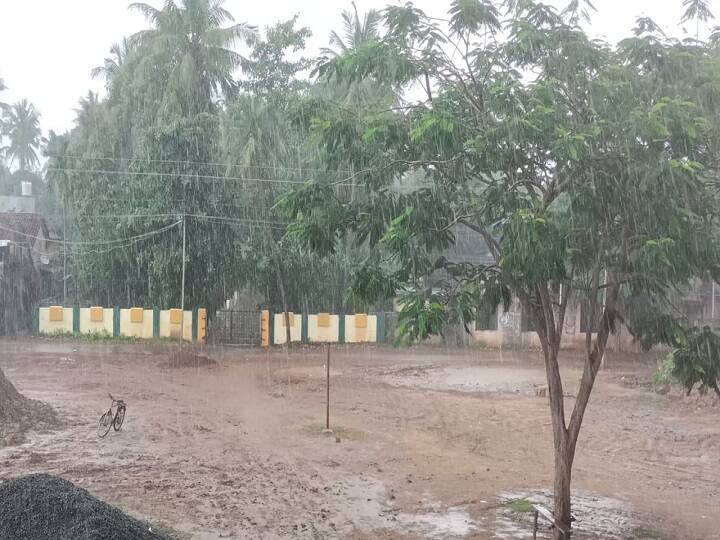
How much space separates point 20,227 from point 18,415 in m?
23.7

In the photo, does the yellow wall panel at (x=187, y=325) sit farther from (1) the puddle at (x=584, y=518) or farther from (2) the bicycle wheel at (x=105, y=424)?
(1) the puddle at (x=584, y=518)

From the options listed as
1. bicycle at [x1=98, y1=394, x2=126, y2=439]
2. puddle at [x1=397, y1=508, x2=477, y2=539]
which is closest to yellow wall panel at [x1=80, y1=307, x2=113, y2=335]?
bicycle at [x1=98, y1=394, x2=126, y2=439]

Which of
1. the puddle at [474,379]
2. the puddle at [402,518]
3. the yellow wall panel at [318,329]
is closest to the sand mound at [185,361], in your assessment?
the puddle at [474,379]

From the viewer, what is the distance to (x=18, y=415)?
13430 millimetres

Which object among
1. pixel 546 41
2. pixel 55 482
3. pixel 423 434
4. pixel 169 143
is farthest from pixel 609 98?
pixel 169 143

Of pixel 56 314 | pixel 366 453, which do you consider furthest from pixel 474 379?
pixel 56 314

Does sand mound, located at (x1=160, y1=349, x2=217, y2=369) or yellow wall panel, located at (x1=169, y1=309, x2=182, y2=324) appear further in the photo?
yellow wall panel, located at (x1=169, y1=309, x2=182, y2=324)

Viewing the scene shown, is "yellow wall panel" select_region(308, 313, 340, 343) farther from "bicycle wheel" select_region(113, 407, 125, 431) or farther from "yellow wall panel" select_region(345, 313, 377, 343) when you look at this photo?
"bicycle wheel" select_region(113, 407, 125, 431)

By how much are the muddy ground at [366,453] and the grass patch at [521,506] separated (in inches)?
1.9

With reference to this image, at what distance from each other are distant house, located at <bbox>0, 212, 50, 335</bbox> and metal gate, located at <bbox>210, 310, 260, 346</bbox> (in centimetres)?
817

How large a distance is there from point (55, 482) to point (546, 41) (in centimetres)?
607

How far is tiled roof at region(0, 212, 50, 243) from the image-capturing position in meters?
33.0

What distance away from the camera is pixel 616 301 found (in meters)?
7.43

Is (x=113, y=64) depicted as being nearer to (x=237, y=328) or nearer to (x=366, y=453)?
(x=237, y=328)
